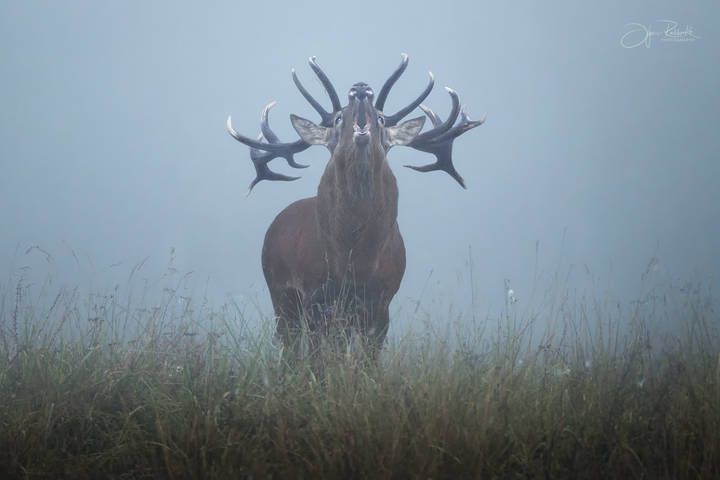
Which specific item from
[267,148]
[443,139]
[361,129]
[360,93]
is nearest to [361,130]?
[361,129]

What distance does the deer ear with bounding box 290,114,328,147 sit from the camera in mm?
5039

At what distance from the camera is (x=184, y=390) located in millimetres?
3092

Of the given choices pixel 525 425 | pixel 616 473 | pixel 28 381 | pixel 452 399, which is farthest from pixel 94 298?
pixel 616 473

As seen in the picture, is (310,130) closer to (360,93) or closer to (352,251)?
(360,93)

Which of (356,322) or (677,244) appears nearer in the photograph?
(356,322)

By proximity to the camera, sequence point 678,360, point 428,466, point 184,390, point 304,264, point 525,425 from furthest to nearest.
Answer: point 304,264 → point 678,360 → point 184,390 → point 525,425 → point 428,466

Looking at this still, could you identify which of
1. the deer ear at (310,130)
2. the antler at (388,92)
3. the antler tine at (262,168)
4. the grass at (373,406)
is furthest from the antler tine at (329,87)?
the grass at (373,406)

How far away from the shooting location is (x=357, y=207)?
14.6 ft

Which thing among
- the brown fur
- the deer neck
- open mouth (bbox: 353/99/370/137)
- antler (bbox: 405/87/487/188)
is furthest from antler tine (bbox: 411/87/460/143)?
open mouth (bbox: 353/99/370/137)

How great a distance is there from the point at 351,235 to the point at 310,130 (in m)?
1.11

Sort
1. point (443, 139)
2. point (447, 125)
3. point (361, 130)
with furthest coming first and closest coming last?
1. point (443, 139)
2. point (447, 125)
3. point (361, 130)

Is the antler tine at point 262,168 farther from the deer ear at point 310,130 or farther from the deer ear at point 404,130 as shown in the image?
the deer ear at point 404,130

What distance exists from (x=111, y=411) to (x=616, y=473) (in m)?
2.46

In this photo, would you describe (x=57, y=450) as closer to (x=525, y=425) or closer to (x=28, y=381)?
(x=28, y=381)
